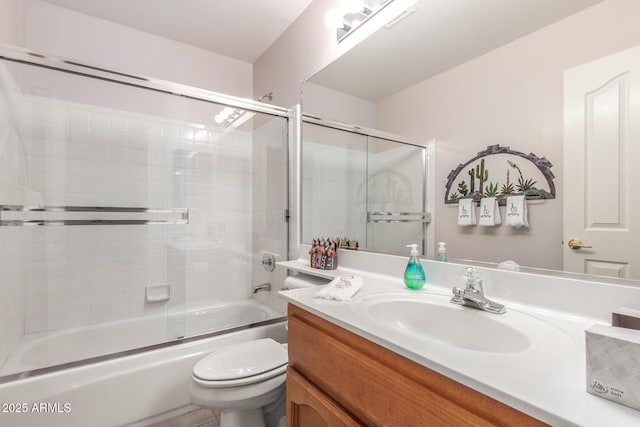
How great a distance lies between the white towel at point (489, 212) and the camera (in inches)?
36.9

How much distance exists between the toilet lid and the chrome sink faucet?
0.82 m

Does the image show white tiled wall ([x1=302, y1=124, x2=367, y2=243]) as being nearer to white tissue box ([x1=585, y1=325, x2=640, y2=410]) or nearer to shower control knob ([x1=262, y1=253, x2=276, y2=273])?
shower control knob ([x1=262, y1=253, x2=276, y2=273])

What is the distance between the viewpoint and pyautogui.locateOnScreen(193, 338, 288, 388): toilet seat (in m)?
1.18

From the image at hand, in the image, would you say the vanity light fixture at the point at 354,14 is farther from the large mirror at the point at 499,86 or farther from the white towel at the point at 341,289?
the white towel at the point at 341,289

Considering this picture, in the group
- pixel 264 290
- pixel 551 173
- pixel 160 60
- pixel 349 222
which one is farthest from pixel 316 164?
pixel 160 60

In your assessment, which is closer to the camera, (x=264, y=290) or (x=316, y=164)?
(x=316, y=164)

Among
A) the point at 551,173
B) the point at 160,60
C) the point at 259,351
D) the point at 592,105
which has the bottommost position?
the point at 259,351

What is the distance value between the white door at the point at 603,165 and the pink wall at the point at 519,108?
0.03 m

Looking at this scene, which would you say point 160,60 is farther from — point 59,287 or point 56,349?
point 56,349

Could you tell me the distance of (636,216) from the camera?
2.26 feet

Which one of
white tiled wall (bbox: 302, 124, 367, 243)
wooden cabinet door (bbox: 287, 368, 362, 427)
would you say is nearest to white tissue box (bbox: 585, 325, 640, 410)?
wooden cabinet door (bbox: 287, 368, 362, 427)

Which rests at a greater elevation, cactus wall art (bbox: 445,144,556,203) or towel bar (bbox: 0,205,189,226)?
cactus wall art (bbox: 445,144,556,203)

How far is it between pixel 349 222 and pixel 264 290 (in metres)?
1.03

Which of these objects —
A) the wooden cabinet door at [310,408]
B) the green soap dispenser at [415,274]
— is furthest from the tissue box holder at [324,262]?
the wooden cabinet door at [310,408]
